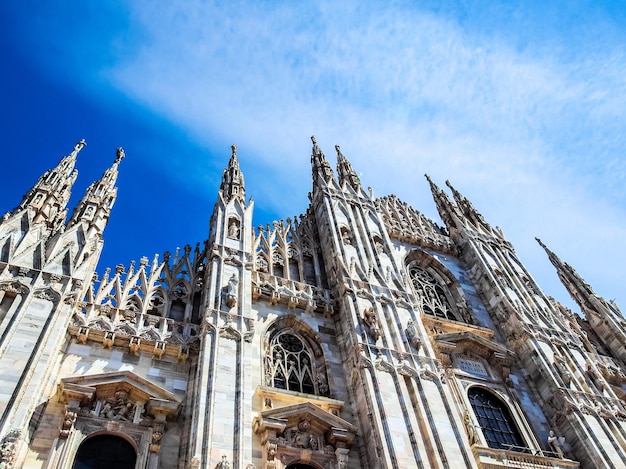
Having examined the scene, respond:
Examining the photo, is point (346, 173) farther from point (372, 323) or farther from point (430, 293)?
point (372, 323)

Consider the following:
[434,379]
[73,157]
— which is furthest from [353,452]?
[73,157]

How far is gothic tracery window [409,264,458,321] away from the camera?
18500 mm

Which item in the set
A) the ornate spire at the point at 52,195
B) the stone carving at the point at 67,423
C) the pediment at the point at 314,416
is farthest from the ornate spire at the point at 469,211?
the stone carving at the point at 67,423

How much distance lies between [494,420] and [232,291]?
7.69 m

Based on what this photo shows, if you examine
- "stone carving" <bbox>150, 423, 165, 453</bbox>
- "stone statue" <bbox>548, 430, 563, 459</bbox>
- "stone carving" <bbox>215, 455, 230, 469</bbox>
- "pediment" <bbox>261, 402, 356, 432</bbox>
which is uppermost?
"pediment" <bbox>261, 402, 356, 432</bbox>

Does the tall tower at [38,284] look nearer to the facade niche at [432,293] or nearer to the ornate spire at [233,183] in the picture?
the ornate spire at [233,183]

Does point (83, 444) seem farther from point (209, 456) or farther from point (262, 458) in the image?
point (262, 458)

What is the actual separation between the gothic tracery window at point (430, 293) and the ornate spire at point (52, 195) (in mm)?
11311

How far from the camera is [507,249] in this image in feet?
73.5

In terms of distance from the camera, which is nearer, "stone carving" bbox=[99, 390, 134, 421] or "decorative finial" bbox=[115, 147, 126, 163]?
"stone carving" bbox=[99, 390, 134, 421]

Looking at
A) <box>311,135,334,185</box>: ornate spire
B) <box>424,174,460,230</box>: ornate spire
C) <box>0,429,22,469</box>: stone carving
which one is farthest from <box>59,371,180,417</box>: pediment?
<box>424,174,460,230</box>: ornate spire

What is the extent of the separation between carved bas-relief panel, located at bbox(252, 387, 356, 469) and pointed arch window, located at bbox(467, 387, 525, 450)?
4191mm

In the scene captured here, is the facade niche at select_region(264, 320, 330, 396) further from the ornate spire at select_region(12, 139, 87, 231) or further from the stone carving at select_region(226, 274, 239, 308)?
the ornate spire at select_region(12, 139, 87, 231)

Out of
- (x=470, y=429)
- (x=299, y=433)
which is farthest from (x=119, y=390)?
(x=470, y=429)
